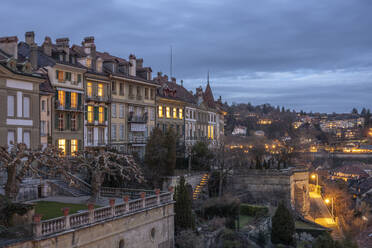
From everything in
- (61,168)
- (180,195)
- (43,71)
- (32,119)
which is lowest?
(180,195)

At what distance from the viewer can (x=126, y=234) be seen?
2572 cm

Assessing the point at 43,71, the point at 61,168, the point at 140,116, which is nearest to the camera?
the point at 61,168

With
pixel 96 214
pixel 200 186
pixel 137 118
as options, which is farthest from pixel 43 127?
pixel 96 214

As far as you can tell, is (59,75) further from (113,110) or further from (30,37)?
(113,110)

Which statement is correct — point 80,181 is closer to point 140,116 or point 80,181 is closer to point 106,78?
point 106,78

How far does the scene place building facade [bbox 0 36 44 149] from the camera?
1289 inches

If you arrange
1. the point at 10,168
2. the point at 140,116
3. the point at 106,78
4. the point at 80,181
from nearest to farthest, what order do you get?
the point at 10,168, the point at 80,181, the point at 106,78, the point at 140,116

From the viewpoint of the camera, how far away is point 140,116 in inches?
2114

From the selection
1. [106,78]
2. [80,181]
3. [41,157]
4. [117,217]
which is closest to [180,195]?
[80,181]

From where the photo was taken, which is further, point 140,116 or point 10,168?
point 140,116

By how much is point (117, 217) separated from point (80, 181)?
9460 mm

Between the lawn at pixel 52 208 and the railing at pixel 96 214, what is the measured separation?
1942mm

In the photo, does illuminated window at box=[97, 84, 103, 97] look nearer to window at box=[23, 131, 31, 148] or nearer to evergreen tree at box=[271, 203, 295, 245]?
window at box=[23, 131, 31, 148]

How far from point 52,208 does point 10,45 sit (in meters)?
17.1
